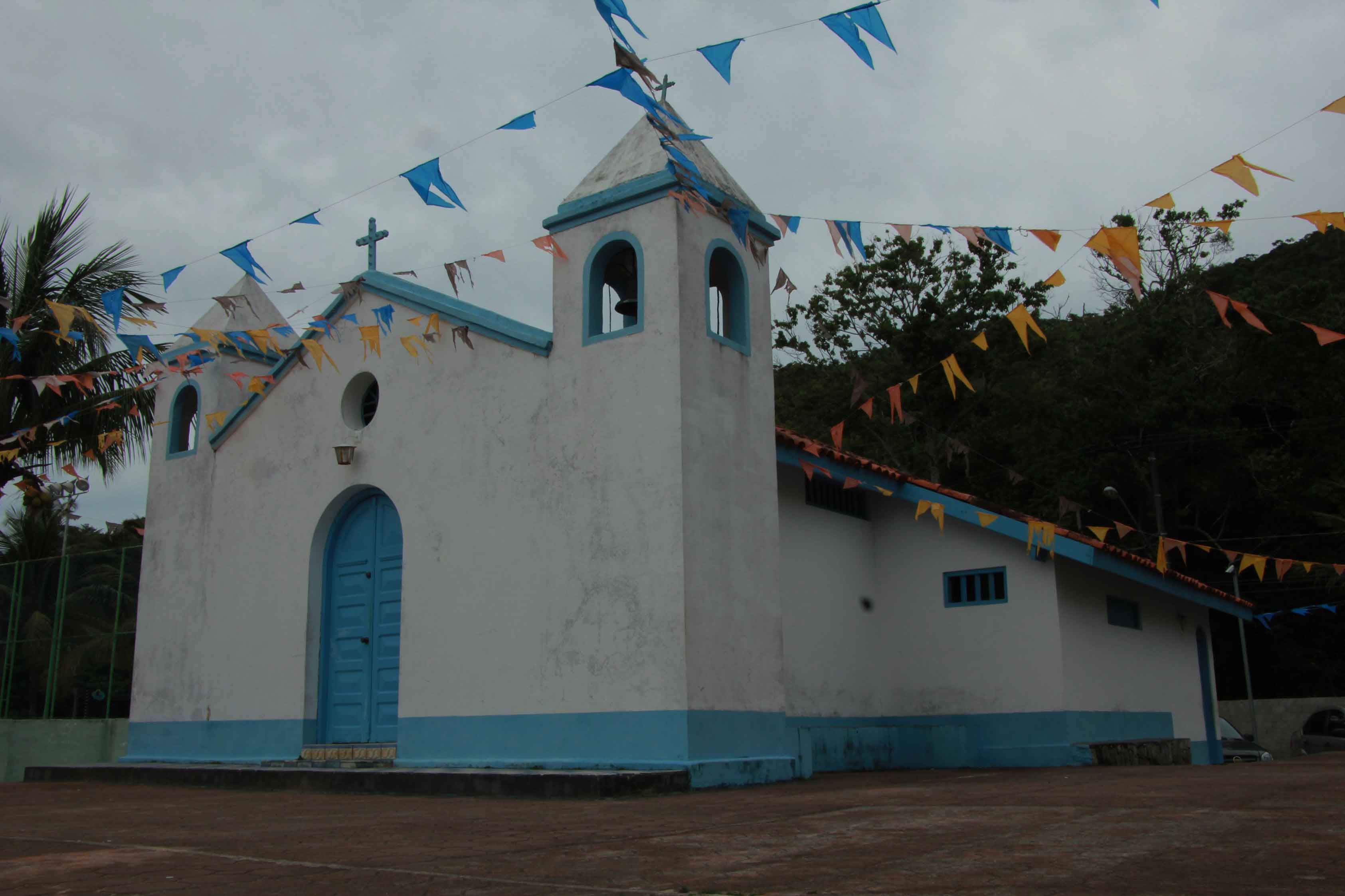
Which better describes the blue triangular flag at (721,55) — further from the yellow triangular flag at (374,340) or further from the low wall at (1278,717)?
the low wall at (1278,717)

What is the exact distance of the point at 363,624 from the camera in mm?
12086

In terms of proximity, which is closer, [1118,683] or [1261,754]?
[1118,683]

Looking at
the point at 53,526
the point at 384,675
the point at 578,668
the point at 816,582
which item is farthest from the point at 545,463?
the point at 53,526

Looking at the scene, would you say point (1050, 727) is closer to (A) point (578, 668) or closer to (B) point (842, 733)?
(B) point (842, 733)

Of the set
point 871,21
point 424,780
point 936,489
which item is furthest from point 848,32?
point 936,489

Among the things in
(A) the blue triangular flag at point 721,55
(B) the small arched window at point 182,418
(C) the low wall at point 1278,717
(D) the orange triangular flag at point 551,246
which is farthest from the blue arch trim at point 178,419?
(C) the low wall at point 1278,717

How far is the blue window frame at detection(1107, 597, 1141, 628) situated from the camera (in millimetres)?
14258

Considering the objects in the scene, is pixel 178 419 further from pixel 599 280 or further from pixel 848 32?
pixel 848 32

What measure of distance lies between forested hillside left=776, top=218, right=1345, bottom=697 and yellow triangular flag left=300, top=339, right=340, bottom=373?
16.5 metres

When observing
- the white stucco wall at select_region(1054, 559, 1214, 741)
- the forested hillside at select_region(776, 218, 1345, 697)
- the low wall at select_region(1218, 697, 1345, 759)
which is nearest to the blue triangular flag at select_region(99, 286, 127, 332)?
the white stucco wall at select_region(1054, 559, 1214, 741)

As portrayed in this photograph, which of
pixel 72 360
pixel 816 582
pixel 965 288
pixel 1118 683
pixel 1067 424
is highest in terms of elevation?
pixel 965 288

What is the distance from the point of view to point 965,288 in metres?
30.8

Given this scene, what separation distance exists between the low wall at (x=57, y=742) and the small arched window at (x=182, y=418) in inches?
148

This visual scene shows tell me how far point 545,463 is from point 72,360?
7.88 meters
